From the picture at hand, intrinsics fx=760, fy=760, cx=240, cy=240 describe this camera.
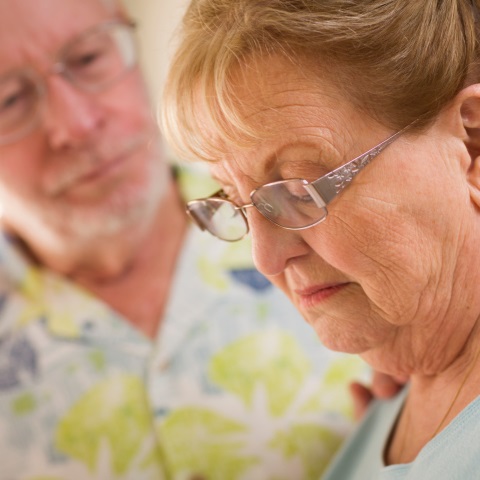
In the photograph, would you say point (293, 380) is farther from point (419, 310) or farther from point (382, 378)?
point (419, 310)

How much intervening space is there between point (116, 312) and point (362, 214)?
49.2 inches

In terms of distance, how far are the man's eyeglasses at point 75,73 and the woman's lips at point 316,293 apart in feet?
3.79

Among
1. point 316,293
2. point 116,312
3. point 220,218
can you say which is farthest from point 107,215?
point 316,293

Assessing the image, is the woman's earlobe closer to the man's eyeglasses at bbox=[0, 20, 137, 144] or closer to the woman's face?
the woman's face

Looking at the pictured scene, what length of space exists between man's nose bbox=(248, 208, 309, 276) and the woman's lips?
59 millimetres

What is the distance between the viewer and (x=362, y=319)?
1.04 meters

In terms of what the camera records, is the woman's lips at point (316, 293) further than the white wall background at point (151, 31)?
No

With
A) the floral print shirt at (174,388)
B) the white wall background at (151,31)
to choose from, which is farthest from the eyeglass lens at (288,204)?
the white wall background at (151,31)

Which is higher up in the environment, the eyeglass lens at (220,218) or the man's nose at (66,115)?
the eyeglass lens at (220,218)

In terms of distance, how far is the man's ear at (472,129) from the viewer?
0.88 meters

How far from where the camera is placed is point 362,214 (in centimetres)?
94

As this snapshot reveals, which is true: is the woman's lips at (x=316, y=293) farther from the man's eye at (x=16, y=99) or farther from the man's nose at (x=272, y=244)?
the man's eye at (x=16, y=99)

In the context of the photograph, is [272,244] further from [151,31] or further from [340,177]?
[151,31]

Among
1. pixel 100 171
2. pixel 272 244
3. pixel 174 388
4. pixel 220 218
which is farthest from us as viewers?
pixel 100 171
